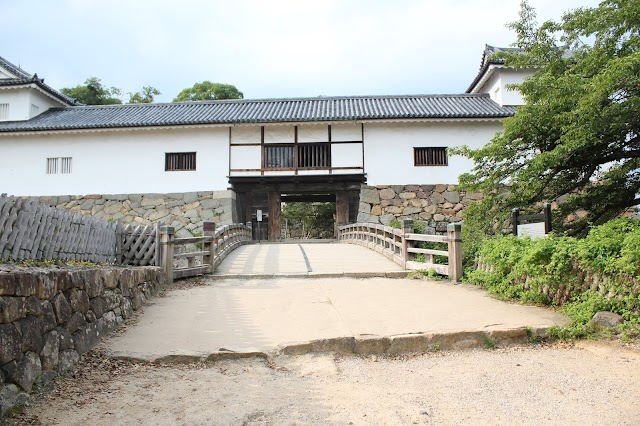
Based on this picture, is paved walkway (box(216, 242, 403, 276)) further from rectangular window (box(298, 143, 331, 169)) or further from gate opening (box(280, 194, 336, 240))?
gate opening (box(280, 194, 336, 240))

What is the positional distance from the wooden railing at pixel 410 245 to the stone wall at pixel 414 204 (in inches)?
125

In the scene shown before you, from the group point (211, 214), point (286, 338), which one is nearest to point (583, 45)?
point (286, 338)

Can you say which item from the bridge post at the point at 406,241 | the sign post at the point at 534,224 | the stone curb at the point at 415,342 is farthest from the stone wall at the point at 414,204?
the stone curb at the point at 415,342

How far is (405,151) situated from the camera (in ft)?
64.1

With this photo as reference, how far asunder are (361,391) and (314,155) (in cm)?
1639

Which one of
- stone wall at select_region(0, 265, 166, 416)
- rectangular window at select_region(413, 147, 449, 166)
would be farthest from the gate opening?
stone wall at select_region(0, 265, 166, 416)

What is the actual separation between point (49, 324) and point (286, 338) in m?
2.35

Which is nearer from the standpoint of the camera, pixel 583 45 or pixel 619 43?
pixel 619 43

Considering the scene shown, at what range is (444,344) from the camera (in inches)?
195

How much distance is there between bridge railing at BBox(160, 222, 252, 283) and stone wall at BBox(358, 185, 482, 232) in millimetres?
7028

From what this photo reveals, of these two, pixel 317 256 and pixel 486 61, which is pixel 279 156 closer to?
pixel 317 256

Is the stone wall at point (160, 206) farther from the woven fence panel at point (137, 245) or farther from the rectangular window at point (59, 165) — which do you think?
the woven fence panel at point (137, 245)

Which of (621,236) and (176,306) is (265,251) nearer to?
(176,306)

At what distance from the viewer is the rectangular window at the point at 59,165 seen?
1994 centimetres
